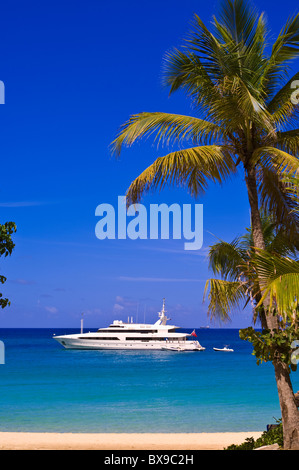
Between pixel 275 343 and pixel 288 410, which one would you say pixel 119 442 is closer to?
pixel 288 410

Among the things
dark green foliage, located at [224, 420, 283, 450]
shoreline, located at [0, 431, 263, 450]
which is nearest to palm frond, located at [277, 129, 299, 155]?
dark green foliage, located at [224, 420, 283, 450]

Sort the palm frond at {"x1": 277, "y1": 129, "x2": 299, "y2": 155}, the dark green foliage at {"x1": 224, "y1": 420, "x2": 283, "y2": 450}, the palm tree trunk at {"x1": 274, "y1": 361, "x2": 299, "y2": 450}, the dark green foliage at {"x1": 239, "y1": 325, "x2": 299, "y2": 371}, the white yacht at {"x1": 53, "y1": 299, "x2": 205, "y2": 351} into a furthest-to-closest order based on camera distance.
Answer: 1. the white yacht at {"x1": 53, "y1": 299, "x2": 205, "y2": 351}
2. the palm frond at {"x1": 277, "y1": 129, "x2": 299, "y2": 155}
3. the dark green foliage at {"x1": 224, "y1": 420, "x2": 283, "y2": 450}
4. the palm tree trunk at {"x1": 274, "y1": 361, "x2": 299, "y2": 450}
5. the dark green foliage at {"x1": 239, "y1": 325, "x2": 299, "y2": 371}

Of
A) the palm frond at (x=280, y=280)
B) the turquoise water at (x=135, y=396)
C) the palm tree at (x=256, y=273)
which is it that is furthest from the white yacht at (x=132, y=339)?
the palm frond at (x=280, y=280)

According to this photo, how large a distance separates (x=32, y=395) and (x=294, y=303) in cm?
3038

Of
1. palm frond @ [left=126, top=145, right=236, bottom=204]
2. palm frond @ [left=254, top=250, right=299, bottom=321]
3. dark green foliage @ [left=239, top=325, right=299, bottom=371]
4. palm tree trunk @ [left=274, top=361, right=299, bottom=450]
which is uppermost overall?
palm frond @ [left=126, top=145, right=236, bottom=204]

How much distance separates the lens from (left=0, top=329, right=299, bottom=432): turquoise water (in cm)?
2150

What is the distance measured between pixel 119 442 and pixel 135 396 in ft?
62.1

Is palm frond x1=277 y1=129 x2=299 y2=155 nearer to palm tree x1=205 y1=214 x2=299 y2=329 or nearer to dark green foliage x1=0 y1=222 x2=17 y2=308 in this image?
palm tree x1=205 y1=214 x2=299 y2=329

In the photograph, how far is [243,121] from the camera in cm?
815

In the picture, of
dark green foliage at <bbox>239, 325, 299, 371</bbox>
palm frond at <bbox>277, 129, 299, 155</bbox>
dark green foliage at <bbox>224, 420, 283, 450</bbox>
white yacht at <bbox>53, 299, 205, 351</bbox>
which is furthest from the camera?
white yacht at <bbox>53, 299, 205, 351</bbox>

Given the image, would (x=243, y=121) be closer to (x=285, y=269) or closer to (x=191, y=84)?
(x=191, y=84)

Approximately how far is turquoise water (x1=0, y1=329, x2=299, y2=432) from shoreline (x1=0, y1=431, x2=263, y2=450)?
3556 mm

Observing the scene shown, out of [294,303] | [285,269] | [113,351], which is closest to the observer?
[294,303]
